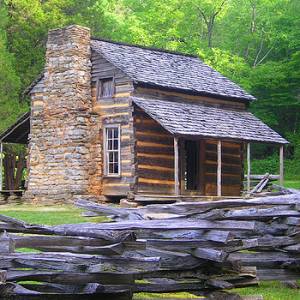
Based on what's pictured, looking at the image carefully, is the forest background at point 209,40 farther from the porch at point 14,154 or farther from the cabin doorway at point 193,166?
the cabin doorway at point 193,166

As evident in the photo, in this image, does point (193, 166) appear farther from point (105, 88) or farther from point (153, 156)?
point (105, 88)

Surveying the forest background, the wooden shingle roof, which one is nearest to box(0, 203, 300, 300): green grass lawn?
the wooden shingle roof

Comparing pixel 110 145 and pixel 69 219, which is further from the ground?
pixel 110 145

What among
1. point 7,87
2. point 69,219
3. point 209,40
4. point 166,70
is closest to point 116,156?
point 166,70

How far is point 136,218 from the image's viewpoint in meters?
10.3

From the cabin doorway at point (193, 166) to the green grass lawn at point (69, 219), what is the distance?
15.1 feet

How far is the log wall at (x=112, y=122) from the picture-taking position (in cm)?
2400

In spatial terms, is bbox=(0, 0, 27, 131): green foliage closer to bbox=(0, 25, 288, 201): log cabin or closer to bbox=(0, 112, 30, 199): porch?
bbox=(0, 112, 30, 199): porch

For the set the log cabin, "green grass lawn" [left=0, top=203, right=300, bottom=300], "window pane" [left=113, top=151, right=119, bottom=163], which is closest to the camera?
"green grass lawn" [left=0, top=203, right=300, bottom=300]

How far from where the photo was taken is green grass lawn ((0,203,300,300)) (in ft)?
31.4

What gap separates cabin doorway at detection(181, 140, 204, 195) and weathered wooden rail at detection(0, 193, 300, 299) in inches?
605

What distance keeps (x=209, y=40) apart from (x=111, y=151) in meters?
22.2

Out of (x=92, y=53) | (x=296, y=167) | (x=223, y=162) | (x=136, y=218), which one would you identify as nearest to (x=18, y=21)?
(x=92, y=53)

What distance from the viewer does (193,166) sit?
26.4 metres
